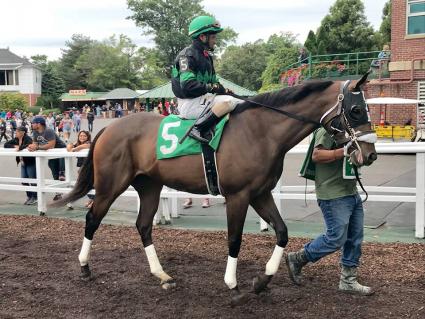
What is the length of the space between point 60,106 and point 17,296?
256ft

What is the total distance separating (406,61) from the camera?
63.7 ft

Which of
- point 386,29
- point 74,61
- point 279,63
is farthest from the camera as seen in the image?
point 74,61

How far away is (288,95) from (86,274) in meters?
2.76

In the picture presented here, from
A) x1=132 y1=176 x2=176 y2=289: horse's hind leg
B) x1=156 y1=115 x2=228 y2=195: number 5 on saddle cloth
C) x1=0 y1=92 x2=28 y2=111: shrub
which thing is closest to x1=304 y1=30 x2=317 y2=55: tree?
x1=132 y1=176 x2=176 y2=289: horse's hind leg

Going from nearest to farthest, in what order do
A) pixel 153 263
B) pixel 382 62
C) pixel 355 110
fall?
pixel 355 110, pixel 153 263, pixel 382 62

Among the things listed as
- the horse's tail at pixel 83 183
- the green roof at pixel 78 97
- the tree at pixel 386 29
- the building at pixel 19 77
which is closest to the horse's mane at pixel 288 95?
the horse's tail at pixel 83 183

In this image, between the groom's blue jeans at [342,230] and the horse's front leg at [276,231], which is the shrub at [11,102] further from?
the groom's blue jeans at [342,230]

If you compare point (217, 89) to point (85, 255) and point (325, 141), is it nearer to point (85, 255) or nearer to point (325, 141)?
point (325, 141)

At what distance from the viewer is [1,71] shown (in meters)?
73.6

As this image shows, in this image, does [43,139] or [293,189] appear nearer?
[293,189]

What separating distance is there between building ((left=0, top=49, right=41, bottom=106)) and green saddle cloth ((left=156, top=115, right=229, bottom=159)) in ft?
242

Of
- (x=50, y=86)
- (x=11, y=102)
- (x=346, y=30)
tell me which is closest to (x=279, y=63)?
(x=346, y=30)

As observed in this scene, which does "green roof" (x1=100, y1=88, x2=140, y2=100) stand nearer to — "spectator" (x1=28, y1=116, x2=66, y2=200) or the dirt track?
"spectator" (x1=28, y1=116, x2=66, y2=200)

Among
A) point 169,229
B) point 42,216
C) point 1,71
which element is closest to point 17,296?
point 169,229
